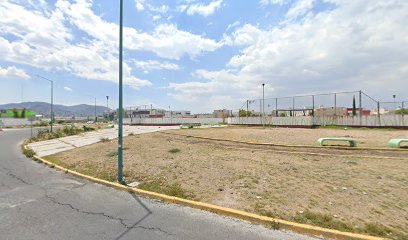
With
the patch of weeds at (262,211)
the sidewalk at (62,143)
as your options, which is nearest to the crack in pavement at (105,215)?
the patch of weeds at (262,211)

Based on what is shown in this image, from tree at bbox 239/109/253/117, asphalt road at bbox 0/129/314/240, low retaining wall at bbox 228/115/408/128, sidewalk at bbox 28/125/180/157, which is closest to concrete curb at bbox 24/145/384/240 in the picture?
asphalt road at bbox 0/129/314/240

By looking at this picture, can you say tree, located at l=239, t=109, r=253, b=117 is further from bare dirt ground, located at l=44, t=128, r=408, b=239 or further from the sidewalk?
bare dirt ground, located at l=44, t=128, r=408, b=239

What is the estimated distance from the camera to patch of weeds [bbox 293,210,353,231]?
433 cm

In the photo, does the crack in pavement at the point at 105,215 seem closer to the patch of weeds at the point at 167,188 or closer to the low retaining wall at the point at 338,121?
the patch of weeds at the point at 167,188

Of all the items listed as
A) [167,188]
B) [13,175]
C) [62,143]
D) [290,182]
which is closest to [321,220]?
[290,182]

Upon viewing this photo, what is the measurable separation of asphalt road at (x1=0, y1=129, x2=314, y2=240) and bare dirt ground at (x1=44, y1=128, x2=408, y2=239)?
0.73m

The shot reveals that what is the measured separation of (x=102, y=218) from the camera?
5.07 meters

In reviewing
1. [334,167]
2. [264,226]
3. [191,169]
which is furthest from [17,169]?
[334,167]

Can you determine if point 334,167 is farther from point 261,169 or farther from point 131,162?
point 131,162

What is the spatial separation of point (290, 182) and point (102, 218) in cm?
490

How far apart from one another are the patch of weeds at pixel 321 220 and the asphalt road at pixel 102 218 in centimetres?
48

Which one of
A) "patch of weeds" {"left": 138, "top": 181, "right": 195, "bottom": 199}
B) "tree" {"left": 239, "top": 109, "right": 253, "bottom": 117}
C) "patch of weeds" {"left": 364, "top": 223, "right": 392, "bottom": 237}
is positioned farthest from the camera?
"tree" {"left": 239, "top": 109, "right": 253, "bottom": 117}

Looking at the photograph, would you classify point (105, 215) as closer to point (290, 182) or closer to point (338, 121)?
point (290, 182)

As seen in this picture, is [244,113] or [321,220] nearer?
[321,220]
